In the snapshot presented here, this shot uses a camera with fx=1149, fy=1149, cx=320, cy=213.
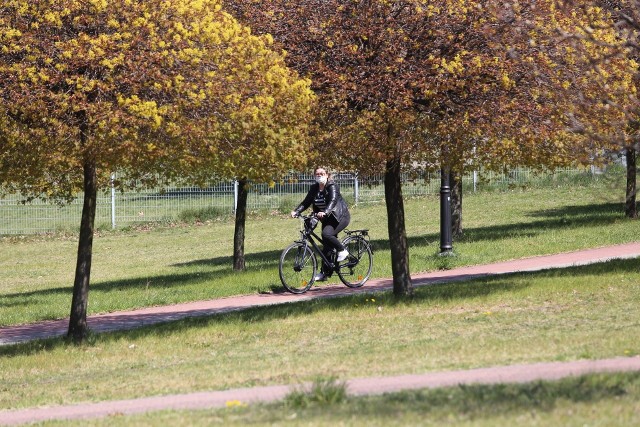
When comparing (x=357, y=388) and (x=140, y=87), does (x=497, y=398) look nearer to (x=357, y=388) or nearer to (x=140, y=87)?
(x=357, y=388)

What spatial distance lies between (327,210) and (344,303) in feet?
7.70

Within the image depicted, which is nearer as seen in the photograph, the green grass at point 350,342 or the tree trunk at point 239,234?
the green grass at point 350,342

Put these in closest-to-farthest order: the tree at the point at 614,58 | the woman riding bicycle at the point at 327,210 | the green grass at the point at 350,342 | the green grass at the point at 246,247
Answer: the green grass at the point at 350,342
the tree at the point at 614,58
the woman riding bicycle at the point at 327,210
the green grass at the point at 246,247

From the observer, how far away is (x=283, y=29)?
1428 centimetres

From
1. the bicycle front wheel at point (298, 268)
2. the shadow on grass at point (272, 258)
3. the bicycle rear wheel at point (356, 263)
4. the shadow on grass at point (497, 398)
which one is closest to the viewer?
the shadow on grass at point (497, 398)

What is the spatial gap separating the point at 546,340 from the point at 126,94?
503cm

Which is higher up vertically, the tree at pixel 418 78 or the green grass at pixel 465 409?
the tree at pixel 418 78

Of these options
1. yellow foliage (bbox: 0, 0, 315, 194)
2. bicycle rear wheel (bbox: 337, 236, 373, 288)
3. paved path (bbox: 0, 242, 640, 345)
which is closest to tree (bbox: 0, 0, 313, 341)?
yellow foliage (bbox: 0, 0, 315, 194)

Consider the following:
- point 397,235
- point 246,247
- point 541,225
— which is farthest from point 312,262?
point 246,247

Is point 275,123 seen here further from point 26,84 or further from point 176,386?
point 176,386

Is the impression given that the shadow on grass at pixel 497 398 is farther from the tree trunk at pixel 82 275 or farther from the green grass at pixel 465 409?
the tree trunk at pixel 82 275

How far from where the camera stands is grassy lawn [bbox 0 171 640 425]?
8215mm

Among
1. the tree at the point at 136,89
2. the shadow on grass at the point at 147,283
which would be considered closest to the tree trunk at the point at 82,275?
the tree at the point at 136,89

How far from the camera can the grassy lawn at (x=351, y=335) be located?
8.21 metres
